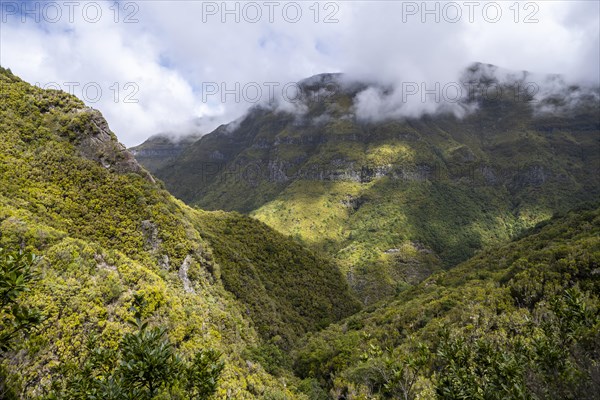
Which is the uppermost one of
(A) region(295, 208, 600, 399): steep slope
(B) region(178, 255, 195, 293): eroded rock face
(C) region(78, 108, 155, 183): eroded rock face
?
(C) region(78, 108, 155, 183): eroded rock face

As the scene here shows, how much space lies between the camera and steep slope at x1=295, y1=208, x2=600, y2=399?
1628 centimetres

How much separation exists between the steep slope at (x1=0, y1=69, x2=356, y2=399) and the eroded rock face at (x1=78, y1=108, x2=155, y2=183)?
0.20 m

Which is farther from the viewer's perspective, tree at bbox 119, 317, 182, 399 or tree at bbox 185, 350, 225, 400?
tree at bbox 185, 350, 225, 400

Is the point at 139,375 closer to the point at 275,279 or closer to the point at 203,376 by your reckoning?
the point at 203,376

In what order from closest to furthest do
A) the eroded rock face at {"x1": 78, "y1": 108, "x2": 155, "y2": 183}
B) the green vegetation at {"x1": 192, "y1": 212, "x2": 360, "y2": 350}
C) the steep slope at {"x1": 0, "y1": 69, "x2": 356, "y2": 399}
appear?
the steep slope at {"x1": 0, "y1": 69, "x2": 356, "y2": 399}, the eroded rock face at {"x1": 78, "y1": 108, "x2": 155, "y2": 183}, the green vegetation at {"x1": 192, "y1": 212, "x2": 360, "y2": 350}

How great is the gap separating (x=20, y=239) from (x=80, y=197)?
676 inches

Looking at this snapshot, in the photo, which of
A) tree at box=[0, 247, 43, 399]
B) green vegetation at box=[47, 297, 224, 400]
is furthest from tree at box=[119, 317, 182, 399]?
tree at box=[0, 247, 43, 399]

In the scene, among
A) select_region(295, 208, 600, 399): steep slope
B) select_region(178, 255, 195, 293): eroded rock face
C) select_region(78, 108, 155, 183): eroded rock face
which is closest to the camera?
select_region(295, 208, 600, 399): steep slope

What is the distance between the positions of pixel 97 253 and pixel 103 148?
26.6 metres

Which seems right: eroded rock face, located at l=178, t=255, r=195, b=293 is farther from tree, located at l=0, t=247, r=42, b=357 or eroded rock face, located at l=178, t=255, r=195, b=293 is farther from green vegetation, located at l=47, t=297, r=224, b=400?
tree, located at l=0, t=247, r=42, b=357

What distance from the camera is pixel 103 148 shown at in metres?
52.7

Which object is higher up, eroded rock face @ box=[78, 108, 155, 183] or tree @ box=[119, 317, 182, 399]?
eroded rock face @ box=[78, 108, 155, 183]

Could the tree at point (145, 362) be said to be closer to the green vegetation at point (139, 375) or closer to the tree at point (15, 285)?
the green vegetation at point (139, 375)

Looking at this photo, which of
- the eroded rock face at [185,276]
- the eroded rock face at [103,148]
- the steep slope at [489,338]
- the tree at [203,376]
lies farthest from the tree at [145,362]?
the eroded rock face at [103,148]
